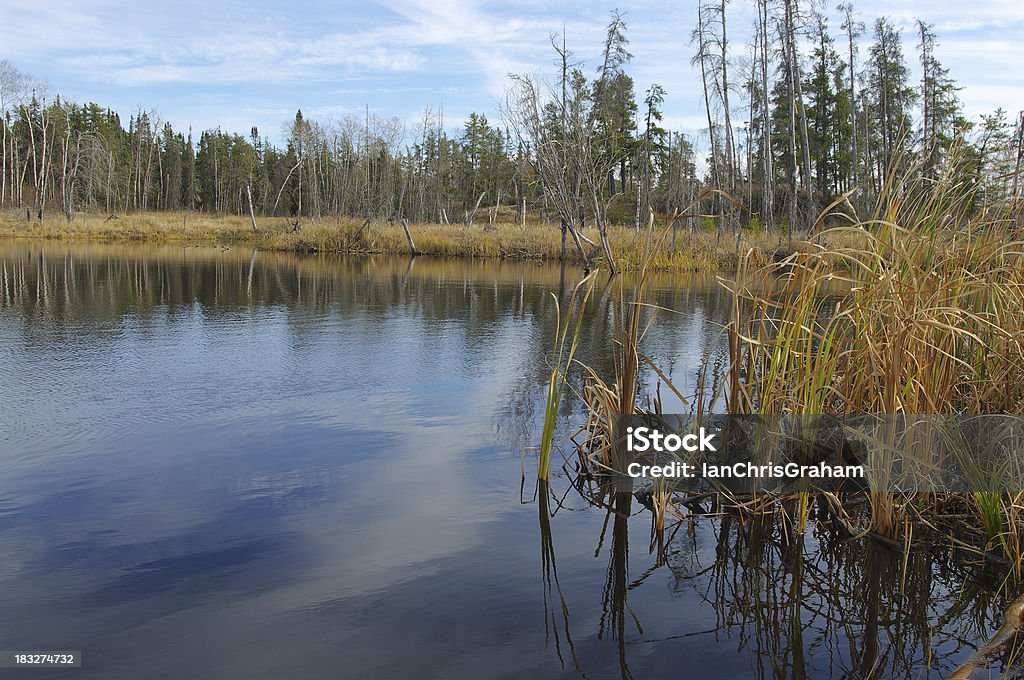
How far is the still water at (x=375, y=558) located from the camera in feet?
10.00

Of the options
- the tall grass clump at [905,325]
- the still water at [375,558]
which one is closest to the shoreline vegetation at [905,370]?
the tall grass clump at [905,325]

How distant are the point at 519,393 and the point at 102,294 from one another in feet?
35.1

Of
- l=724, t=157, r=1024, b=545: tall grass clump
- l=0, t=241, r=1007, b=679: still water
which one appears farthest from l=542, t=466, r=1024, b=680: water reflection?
l=724, t=157, r=1024, b=545: tall grass clump

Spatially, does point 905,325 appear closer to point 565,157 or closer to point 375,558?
point 375,558

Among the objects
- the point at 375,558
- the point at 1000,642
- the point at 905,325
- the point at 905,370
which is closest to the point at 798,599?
the point at 1000,642

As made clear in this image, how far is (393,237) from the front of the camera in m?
32.7

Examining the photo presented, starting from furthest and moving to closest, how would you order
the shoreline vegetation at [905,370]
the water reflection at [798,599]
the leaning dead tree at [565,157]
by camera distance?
the leaning dead tree at [565,157], the shoreline vegetation at [905,370], the water reflection at [798,599]

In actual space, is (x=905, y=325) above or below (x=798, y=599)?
above

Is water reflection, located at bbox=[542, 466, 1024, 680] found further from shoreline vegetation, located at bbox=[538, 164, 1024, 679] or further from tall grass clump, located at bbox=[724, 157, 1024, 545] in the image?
tall grass clump, located at bbox=[724, 157, 1024, 545]

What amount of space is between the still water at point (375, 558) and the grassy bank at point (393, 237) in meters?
14.3

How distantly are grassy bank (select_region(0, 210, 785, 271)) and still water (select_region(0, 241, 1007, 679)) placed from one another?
1430 centimetres

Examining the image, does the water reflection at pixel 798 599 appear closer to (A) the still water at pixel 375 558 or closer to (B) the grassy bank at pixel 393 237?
(A) the still water at pixel 375 558

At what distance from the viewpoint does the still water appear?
3.05 metres

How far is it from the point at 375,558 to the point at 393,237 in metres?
29.7
